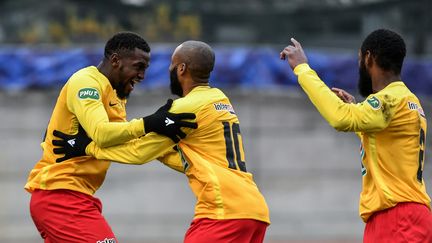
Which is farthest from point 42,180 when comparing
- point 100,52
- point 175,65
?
point 100,52

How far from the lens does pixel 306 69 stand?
6254mm

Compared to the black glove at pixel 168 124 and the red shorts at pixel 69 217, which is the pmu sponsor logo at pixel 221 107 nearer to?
the black glove at pixel 168 124

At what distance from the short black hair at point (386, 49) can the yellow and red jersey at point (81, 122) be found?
1786 mm

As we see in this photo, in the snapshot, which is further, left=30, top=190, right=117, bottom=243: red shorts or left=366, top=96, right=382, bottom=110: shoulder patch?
left=30, top=190, right=117, bottom=243: red shorts

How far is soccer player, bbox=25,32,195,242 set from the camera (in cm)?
664

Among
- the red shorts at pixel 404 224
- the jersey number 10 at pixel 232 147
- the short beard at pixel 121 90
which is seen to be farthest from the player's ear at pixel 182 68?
the red shorts at pixel 404 224

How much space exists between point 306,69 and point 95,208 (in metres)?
1.88

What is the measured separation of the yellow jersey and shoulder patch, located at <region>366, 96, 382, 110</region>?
3.04 feet

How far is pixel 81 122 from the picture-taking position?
259 inches

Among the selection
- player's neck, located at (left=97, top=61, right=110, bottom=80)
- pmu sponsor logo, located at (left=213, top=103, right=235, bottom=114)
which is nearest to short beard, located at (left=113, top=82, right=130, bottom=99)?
player's neck, located at (left=97, top=61, right=110, bottom=80)

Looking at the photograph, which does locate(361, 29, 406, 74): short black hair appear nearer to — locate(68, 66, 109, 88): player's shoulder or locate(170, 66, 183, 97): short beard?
locate(170, 66, 183, 97): short beard

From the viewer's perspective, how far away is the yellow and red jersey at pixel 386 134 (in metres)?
6.02

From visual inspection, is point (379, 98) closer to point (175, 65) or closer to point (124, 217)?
point (175, 65)

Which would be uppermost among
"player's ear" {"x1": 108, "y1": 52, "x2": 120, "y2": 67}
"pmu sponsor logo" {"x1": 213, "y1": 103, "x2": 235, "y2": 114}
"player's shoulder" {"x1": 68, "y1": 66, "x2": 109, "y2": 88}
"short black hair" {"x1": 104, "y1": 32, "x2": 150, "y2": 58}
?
"short black hair" {"x1": 104, "y1": 32, "x2": 150, "y2": 58}
